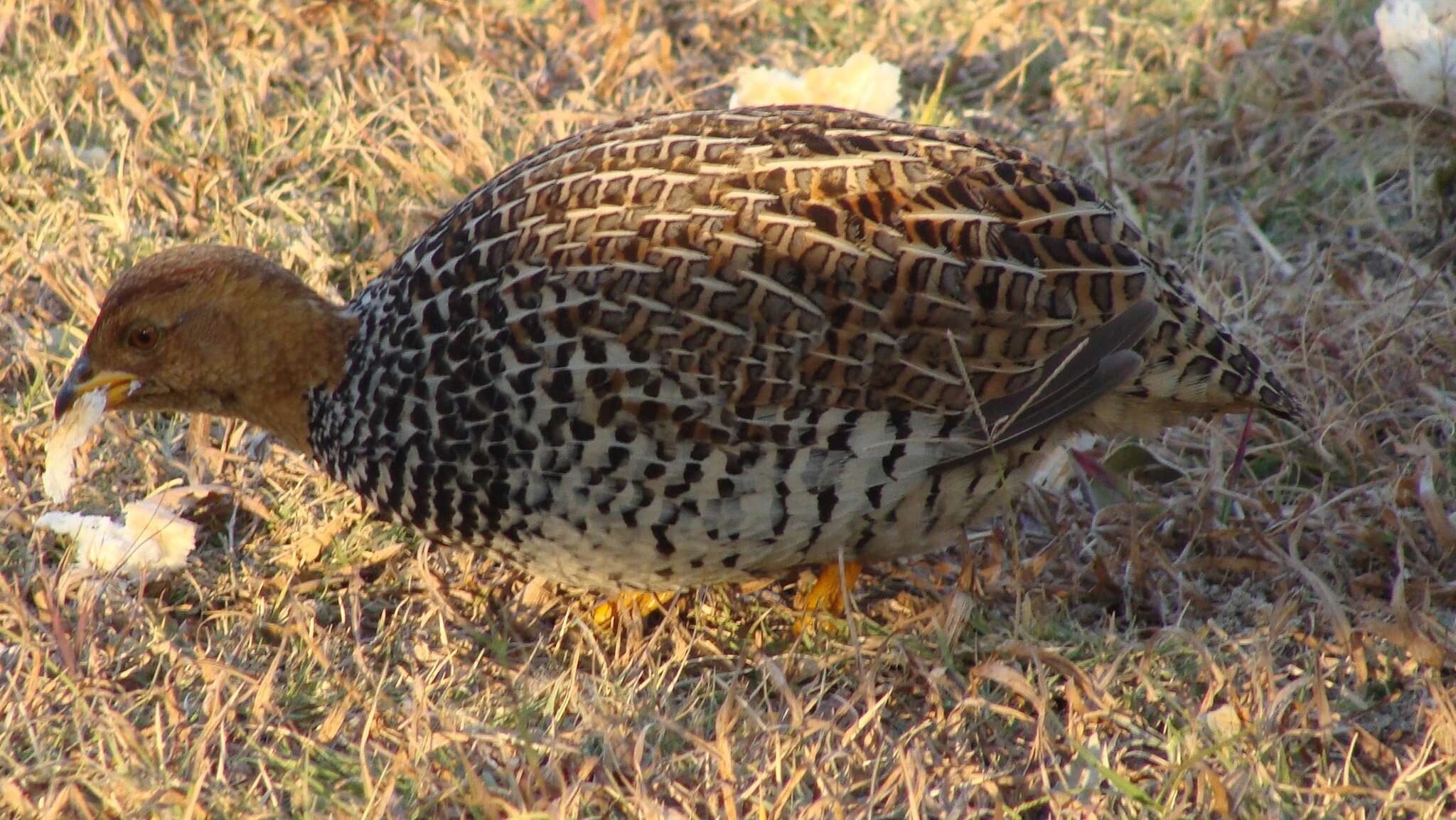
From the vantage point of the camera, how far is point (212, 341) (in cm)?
355

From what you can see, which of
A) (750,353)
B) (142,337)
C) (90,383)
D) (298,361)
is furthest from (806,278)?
(90,383)

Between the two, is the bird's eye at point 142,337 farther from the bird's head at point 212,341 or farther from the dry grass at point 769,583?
the dry grass at point 769,583

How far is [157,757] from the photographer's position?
9.78ft

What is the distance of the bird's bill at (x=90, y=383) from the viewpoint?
11.7ft

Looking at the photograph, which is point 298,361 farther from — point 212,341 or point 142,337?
point 142,337

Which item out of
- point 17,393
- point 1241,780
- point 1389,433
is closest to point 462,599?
point 17,393

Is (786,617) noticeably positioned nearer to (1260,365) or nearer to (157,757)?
(1260,365)

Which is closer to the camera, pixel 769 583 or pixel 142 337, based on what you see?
pixel 142 337

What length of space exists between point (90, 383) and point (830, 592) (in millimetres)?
1713

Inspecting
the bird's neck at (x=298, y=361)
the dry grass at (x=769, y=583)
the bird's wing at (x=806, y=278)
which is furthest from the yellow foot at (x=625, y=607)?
the bird's neck at (x=298, y=361)

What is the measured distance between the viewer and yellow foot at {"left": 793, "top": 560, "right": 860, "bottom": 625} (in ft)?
12.2

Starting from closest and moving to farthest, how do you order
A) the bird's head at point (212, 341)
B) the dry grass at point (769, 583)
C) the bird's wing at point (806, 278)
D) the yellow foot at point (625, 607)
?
the dry grass at point (769, 583), the bird's wing at point (806, 278), the bird's head at point (212, 341), the yellow foot at point (625, 607)

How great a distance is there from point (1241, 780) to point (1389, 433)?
1487 mm

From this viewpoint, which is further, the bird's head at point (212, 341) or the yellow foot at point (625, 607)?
the yellow foot at point (625, 607)
